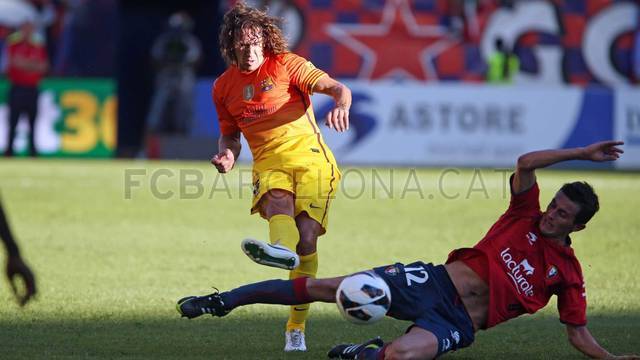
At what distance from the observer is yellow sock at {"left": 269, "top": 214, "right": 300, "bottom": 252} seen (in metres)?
7.22

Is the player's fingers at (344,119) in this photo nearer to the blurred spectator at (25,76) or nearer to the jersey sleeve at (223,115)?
the jersey sleeve at (223,115)

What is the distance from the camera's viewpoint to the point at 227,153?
308 inches

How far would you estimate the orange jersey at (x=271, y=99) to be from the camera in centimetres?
776

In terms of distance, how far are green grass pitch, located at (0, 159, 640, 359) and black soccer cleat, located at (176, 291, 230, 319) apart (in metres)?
0.50

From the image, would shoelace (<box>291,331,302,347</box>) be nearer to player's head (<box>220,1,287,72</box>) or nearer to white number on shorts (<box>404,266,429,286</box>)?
white number on shorts (<box>404,266,429,286</box>)

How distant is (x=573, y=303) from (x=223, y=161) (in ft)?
7.93

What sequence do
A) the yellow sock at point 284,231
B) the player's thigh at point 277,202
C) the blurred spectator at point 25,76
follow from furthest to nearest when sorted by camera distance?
the blurred spectator at point 25,76
the player's thigh at point 277,202
the yellow sock at point 284,231

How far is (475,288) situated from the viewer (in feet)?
23.0

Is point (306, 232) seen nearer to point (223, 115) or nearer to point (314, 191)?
point (314, 191)

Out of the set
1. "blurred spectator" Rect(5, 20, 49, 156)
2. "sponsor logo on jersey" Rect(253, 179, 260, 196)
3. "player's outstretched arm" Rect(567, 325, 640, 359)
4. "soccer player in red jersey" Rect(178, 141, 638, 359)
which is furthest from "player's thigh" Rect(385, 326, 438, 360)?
"blurred spectator" Rect(5, 20, 49, 156)

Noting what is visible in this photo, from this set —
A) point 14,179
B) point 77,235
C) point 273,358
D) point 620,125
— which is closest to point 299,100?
point 273,358

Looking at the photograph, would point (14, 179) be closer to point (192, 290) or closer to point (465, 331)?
point (192, 290)

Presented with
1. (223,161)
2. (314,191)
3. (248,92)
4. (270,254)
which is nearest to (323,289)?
(270,254)

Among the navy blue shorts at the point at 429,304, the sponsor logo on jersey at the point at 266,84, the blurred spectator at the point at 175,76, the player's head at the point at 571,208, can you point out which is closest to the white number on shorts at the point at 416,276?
the navy blue shorts at the point at 429,304
